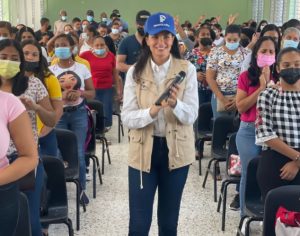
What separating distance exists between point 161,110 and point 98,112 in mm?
2657

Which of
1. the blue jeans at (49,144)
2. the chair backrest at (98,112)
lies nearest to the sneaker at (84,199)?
the blue jeans at (49,144)

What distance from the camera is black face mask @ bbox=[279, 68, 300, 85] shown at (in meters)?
2.86

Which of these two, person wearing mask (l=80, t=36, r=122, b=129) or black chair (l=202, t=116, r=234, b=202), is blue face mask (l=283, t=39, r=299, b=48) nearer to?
black chair (l=202, t=116, r=234, b=202)

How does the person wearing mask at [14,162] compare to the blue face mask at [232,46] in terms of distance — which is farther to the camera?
the blue face mask at [232,46]

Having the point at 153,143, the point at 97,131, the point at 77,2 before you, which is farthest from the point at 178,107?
the point at 77,2

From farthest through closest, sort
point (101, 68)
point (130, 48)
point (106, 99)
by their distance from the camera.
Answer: point (106, 99), point (101, 68), point (130, 48)

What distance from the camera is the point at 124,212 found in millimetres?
4184

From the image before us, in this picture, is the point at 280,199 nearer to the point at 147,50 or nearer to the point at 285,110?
the point at 285,110

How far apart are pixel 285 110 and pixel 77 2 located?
15.9 meters

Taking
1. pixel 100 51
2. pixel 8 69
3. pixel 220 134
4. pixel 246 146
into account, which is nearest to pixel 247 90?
pixel 246 146

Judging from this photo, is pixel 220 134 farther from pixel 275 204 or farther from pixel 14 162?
pixel 14 162

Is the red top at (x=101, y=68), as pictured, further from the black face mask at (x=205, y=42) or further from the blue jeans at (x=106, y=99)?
the black face mask at (x=205, y=42)

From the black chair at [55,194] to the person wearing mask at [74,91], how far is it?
919mm

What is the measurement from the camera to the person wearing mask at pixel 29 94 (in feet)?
7.96
